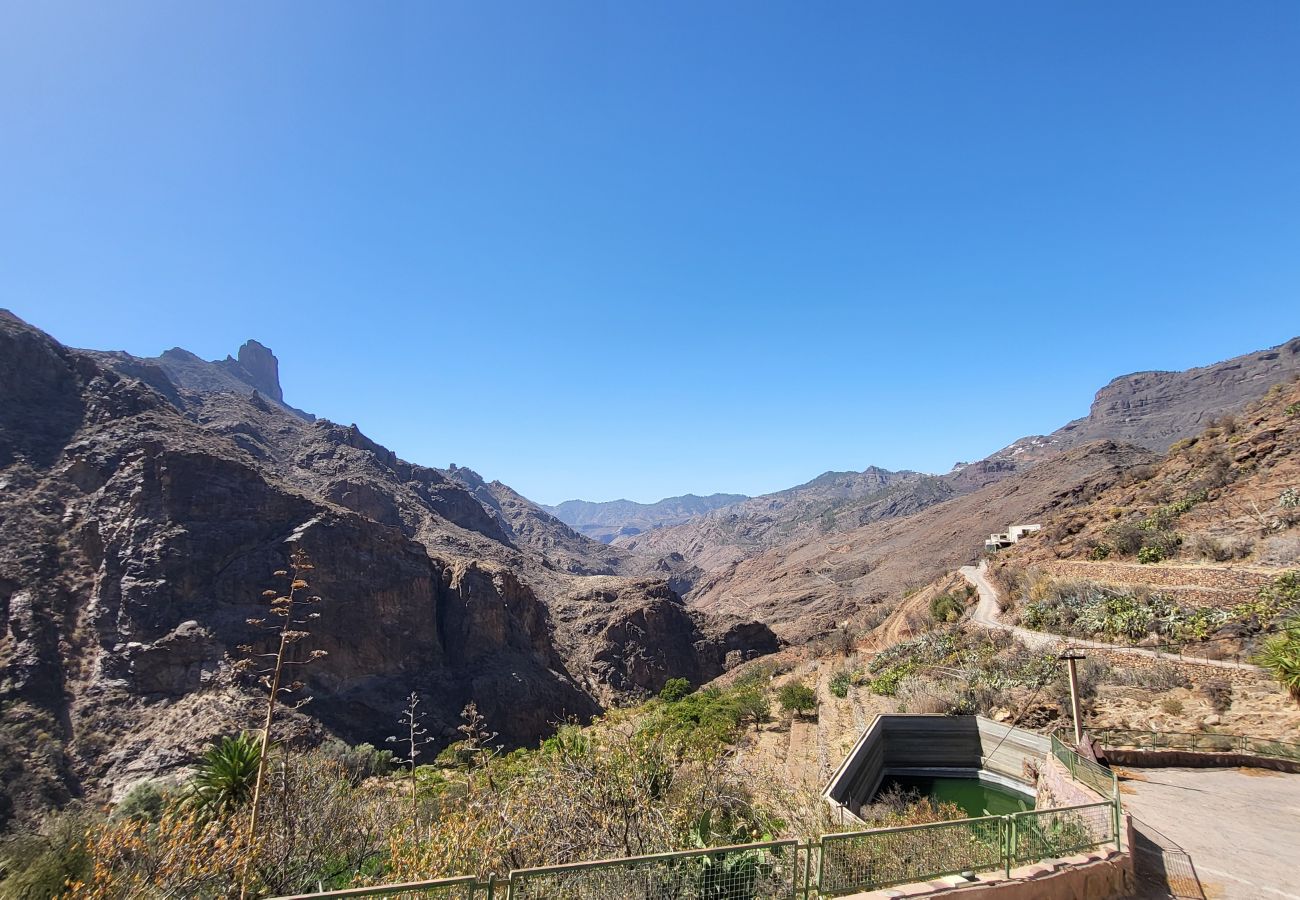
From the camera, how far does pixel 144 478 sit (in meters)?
39.4

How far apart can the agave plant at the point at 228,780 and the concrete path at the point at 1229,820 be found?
685 inches

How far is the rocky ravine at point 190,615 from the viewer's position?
2903cm

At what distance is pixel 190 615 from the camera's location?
3512 cm

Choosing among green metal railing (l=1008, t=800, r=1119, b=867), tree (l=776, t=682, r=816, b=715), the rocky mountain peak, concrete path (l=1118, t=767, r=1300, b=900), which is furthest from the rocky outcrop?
the rocky mountain peak

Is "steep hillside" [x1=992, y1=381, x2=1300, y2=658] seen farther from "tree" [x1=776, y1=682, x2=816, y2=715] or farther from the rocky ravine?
the rocky ravine

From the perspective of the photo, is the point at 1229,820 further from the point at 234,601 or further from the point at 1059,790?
the point at 234,601

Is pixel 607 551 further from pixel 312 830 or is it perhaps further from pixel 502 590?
pixel 312 830

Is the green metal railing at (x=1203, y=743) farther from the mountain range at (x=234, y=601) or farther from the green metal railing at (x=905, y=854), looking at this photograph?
the mountain range at (x=234, y=601)

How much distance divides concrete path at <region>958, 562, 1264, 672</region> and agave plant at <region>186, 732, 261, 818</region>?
24.0 metres

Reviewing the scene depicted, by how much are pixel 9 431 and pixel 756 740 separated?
5141cm

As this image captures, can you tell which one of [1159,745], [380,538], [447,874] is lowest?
[1159,745]

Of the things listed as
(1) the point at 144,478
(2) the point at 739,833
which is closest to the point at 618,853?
(2) the point at 739,833

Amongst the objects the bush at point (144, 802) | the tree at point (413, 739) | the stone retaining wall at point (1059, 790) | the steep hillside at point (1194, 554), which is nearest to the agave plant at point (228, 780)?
the tree at point (413, 739)

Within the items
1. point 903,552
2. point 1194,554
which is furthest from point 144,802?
point 903,552
